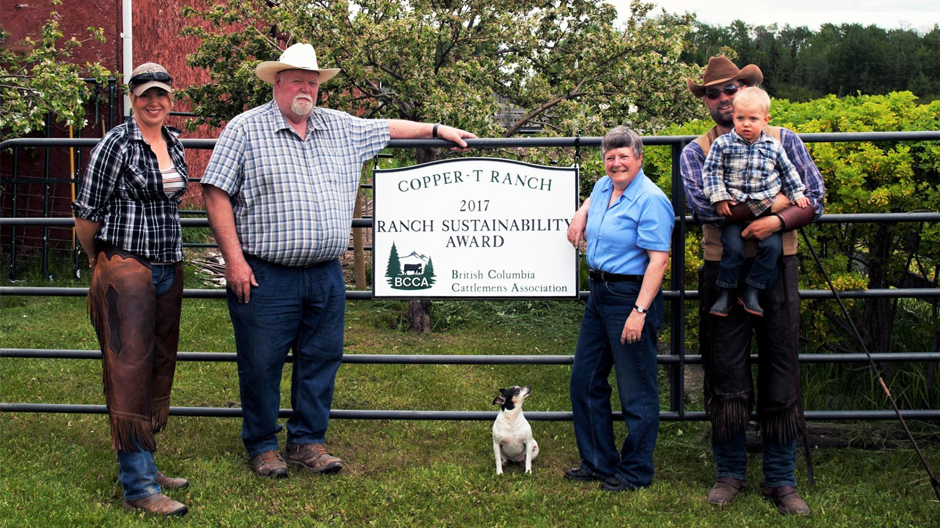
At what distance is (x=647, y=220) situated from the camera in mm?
4062

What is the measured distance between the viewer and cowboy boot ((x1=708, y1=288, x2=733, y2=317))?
4043 mm

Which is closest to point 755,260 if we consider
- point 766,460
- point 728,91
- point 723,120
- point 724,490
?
point 723,120

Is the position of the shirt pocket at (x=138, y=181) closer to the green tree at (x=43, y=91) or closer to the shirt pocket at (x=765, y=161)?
the shirt pocket at (x=765, y=161)

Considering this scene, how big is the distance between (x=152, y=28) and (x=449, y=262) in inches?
373

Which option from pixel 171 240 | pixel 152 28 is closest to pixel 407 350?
pixel 171 240

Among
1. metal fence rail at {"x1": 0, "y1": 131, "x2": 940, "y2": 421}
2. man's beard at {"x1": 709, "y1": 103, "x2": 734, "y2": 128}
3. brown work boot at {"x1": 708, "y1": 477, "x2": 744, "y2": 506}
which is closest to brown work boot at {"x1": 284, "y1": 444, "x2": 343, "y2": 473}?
metal fence rail at {"x1": 0, "y1": 131, "x2": 940, "y2": 421}

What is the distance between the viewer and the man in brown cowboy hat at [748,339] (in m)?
4.06

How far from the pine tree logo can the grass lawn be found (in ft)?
3.16

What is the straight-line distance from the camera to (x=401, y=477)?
4.57 metres

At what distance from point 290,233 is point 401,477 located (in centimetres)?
138

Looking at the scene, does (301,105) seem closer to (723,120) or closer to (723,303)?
(723,120)

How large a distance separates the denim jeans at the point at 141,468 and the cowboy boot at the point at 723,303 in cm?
252

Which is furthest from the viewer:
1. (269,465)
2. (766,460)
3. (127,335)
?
(269,465)

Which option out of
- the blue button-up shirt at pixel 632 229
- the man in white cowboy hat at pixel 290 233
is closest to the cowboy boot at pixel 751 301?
the blue button-up shirt at pixel 632 229
